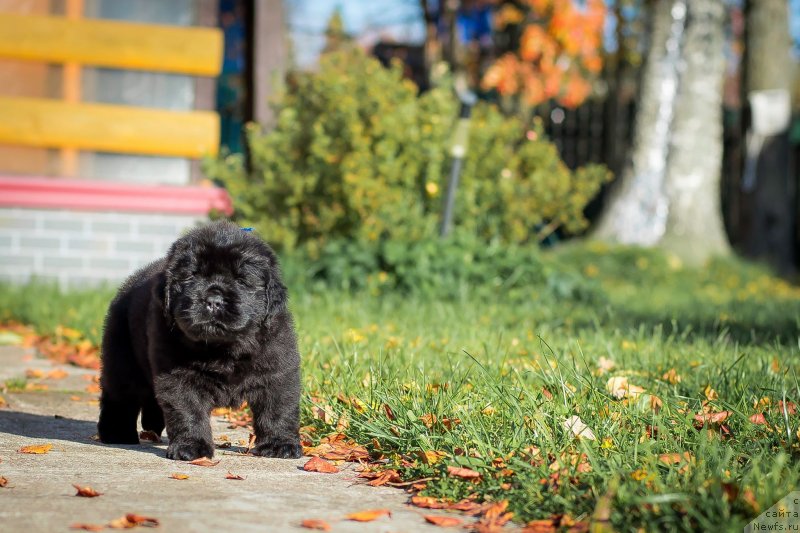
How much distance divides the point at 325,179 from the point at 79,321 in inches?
111

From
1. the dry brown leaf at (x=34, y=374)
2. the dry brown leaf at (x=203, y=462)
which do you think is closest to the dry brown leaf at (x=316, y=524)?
the dry brown leaf at (x=203, y=462)

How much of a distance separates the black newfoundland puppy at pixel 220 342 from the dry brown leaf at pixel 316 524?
998 mm

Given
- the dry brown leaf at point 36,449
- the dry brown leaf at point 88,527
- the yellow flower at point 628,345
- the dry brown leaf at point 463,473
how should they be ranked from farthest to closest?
the yellow flower at point 628,345 < the dry brown leaf at point 36,449 < the dry brown leaf at point 463,473 < the dry brown leaf at point 88,527

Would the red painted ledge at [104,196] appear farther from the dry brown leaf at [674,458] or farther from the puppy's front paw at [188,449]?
the dry brown leaf at [674,458]

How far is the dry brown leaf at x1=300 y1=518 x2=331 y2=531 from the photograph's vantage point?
3.00m

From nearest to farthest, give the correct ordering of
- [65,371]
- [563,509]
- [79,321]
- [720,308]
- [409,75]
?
[563,509], [65,371], [79,321], [720,308], [409,75]

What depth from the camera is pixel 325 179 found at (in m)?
9.16

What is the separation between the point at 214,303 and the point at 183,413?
1.40ft

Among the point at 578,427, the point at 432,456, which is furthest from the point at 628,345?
the point at 432,456

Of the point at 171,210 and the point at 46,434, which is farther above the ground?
the point at 171,210

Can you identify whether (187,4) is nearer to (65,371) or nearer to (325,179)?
(325,179)

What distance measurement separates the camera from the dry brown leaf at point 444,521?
312 cm

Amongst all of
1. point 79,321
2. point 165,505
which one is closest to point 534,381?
point 165,505

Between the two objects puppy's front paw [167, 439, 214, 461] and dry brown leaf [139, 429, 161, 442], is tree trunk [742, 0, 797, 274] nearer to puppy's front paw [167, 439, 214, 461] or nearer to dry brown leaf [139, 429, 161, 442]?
dry brown leaf [139, 429, 161, 442]
